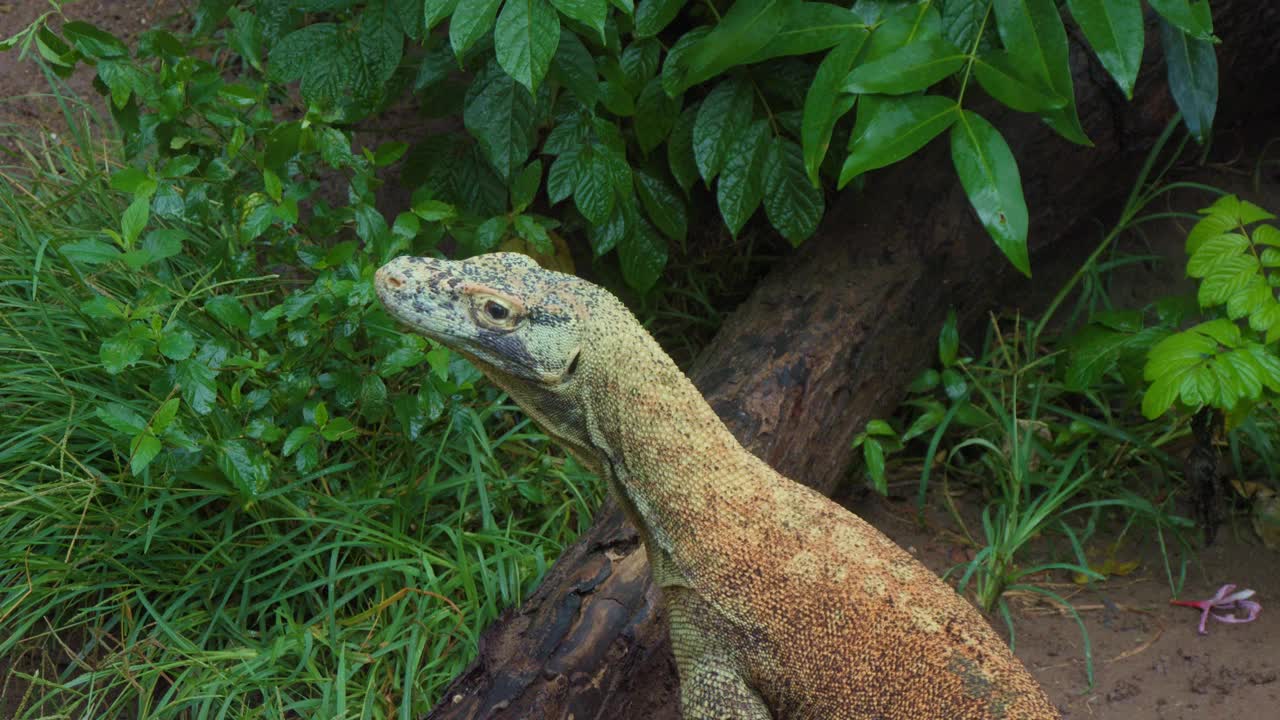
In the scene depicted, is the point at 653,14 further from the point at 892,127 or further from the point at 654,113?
the point at 892,127

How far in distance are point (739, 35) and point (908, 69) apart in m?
0.55

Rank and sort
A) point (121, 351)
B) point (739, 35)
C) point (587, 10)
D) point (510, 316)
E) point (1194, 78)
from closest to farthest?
point (510, 316) → point (587, 10) → point (121, 351) → point (739, 35) → point (1194, 78)

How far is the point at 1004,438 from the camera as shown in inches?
165

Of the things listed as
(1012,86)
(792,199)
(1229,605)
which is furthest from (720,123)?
(1229,605)

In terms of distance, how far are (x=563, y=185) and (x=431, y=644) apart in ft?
5.08

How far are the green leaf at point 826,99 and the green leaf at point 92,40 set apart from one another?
7.25ft

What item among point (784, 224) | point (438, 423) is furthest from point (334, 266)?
point (784, 224)

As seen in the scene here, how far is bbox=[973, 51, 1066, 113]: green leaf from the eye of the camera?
303 centimetres

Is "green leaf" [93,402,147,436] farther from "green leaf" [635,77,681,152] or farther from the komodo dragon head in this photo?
"green leaf" [635,77,681,152]

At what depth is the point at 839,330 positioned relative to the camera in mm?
3906

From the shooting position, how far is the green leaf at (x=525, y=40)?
2.85 meters

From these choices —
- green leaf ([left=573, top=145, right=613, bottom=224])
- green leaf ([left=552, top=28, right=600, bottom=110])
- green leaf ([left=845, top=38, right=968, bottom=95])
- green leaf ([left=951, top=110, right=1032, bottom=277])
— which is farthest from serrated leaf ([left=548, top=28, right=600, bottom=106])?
green leaf ([left=951, top=110, right=1032, bottom=277])

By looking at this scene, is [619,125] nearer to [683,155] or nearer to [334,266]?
[683,155]

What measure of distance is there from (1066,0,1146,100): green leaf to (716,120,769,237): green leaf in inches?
44.3
